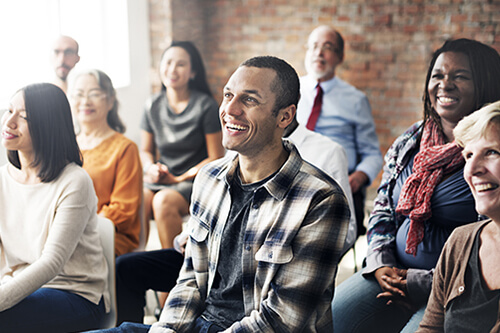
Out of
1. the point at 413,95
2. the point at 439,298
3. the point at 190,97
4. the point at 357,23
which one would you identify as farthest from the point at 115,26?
the point at 439,298

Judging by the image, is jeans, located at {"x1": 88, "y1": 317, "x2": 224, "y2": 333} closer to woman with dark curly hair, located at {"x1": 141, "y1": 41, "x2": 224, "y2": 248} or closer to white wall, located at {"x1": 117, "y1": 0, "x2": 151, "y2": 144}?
woman with dark curly hair, located at {"x1": 141, "y1": 41, "x2": 224, "y2": 248}

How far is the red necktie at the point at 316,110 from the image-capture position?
3.37 m

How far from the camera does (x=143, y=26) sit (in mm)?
4805

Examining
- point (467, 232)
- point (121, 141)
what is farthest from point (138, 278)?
point (467, 232)

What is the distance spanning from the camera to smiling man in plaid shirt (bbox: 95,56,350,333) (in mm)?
1521

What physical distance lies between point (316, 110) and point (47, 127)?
1.81m

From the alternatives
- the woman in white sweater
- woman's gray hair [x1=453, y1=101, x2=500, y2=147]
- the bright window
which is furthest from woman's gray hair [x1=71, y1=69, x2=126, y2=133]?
woman's gray hair [x1=453, y1=101, x2=500, y2=147]

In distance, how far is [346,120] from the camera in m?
3.39

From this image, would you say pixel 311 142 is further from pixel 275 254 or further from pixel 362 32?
pixel 362 32

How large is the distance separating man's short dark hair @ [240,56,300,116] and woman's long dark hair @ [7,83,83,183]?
2.45 ft

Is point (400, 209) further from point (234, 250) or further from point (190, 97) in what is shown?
point (190, 97)

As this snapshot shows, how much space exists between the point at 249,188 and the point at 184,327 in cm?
44

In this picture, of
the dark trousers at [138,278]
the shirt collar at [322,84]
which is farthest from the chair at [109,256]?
the shirt collar at [322,84]

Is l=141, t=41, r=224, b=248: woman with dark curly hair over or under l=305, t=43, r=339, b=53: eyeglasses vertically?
under
